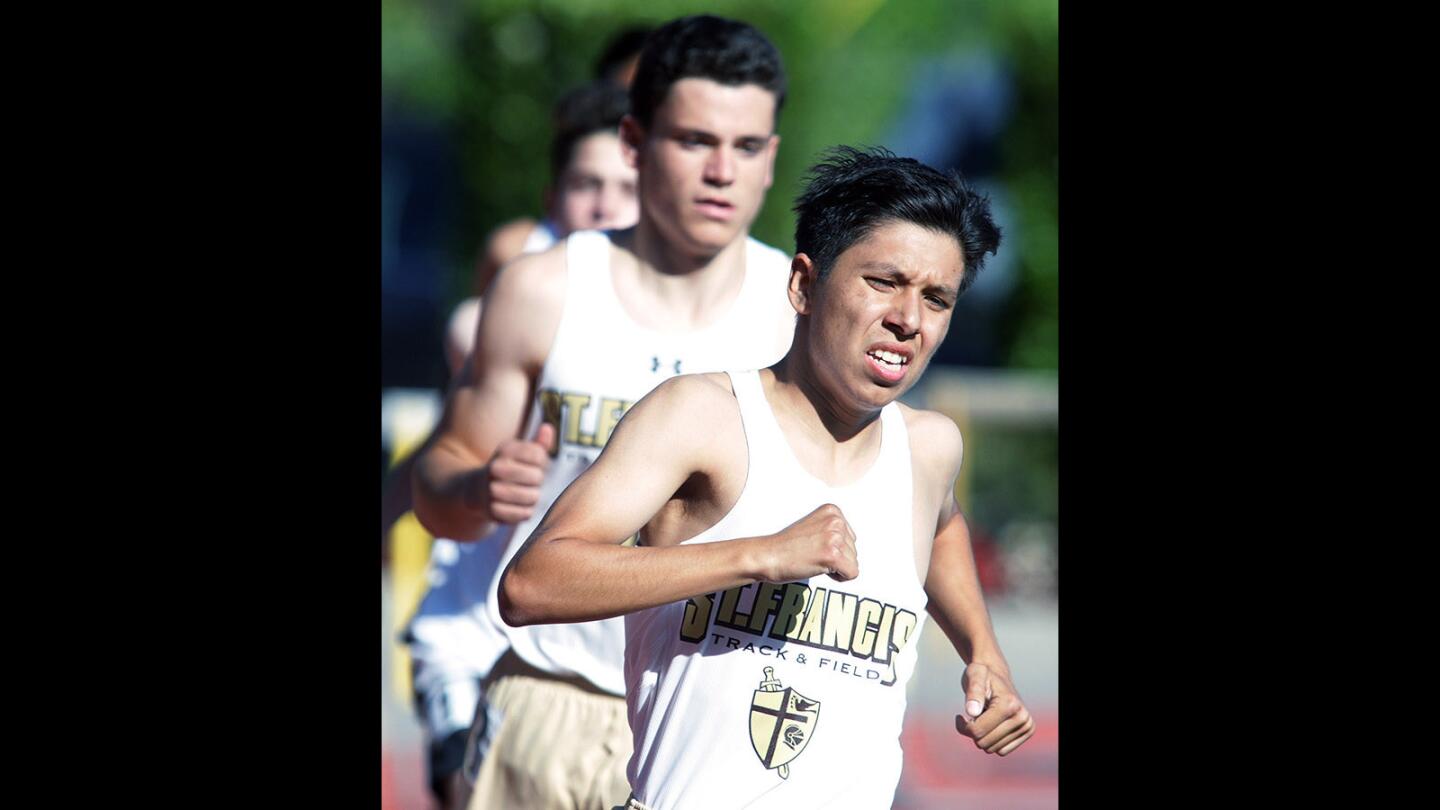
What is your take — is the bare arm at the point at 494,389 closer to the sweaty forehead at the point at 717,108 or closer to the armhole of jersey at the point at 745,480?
the sweaty forehead at the point at 717,108

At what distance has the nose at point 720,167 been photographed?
3.62 m

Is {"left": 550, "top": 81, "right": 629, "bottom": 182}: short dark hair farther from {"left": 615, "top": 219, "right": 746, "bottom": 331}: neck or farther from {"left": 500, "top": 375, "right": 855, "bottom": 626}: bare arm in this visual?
{"left": 500, "top": 375, "right": 855, "bottom": 626}: bare arm

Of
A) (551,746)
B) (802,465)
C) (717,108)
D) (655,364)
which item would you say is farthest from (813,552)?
(551,746)

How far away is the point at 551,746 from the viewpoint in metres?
3.85

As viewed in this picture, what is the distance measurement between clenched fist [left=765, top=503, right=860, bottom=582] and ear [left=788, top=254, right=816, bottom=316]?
45 cm

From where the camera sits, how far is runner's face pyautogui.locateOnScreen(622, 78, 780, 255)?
3.65 metres

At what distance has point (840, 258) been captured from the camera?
260cm

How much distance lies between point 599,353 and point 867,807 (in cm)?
147

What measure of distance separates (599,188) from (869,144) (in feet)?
35.5

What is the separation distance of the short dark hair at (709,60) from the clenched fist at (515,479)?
0.87 metres

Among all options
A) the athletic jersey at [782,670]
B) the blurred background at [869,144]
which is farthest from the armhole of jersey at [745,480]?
the blurred background at [869,144]

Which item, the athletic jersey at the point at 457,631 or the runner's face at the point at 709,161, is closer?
the runner's face at the point at 709,161
